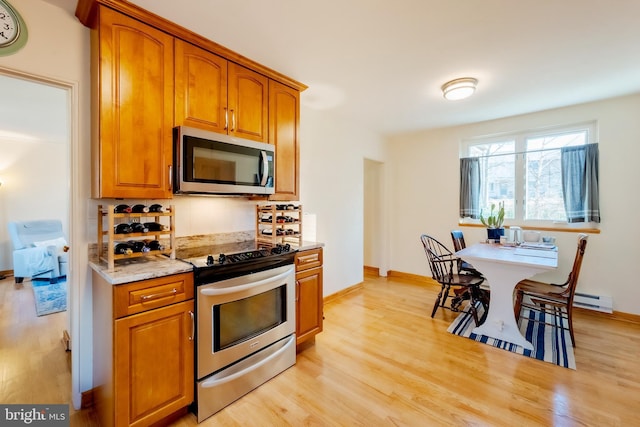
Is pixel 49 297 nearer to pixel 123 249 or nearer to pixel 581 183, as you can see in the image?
pixel 123 249

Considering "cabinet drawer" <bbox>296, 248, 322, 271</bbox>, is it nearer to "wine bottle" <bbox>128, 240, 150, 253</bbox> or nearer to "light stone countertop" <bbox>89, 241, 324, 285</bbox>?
"light stone countertop" <bbox>89, 241, 324, 285</bbox>

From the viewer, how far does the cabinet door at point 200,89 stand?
1.92 metres

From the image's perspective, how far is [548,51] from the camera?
219 cm

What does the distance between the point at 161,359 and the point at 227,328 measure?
1.30ft

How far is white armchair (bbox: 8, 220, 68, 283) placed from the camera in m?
4.23

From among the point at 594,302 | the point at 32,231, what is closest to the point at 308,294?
the point at 594,302

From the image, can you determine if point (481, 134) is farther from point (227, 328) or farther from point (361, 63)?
point (227, 328)

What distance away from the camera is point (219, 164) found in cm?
205

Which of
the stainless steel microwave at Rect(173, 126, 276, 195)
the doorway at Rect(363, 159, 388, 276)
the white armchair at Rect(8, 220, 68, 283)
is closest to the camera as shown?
the stainless steel microwave at Rect(173, 126, 276, 195)

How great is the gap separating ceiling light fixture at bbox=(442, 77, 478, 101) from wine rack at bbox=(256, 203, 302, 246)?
191 centimetres

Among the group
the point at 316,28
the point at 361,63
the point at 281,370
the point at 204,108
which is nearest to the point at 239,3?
the point at 316,28

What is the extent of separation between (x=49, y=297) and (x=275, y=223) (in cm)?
367

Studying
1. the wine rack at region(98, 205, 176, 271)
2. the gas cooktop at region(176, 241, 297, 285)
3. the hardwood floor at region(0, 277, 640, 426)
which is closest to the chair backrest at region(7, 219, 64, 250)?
the hardwood floor at region(0, 277, 640, 426)

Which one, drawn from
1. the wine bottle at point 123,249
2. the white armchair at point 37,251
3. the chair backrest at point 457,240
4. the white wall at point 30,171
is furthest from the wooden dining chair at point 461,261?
the white armchair at point 37,251
